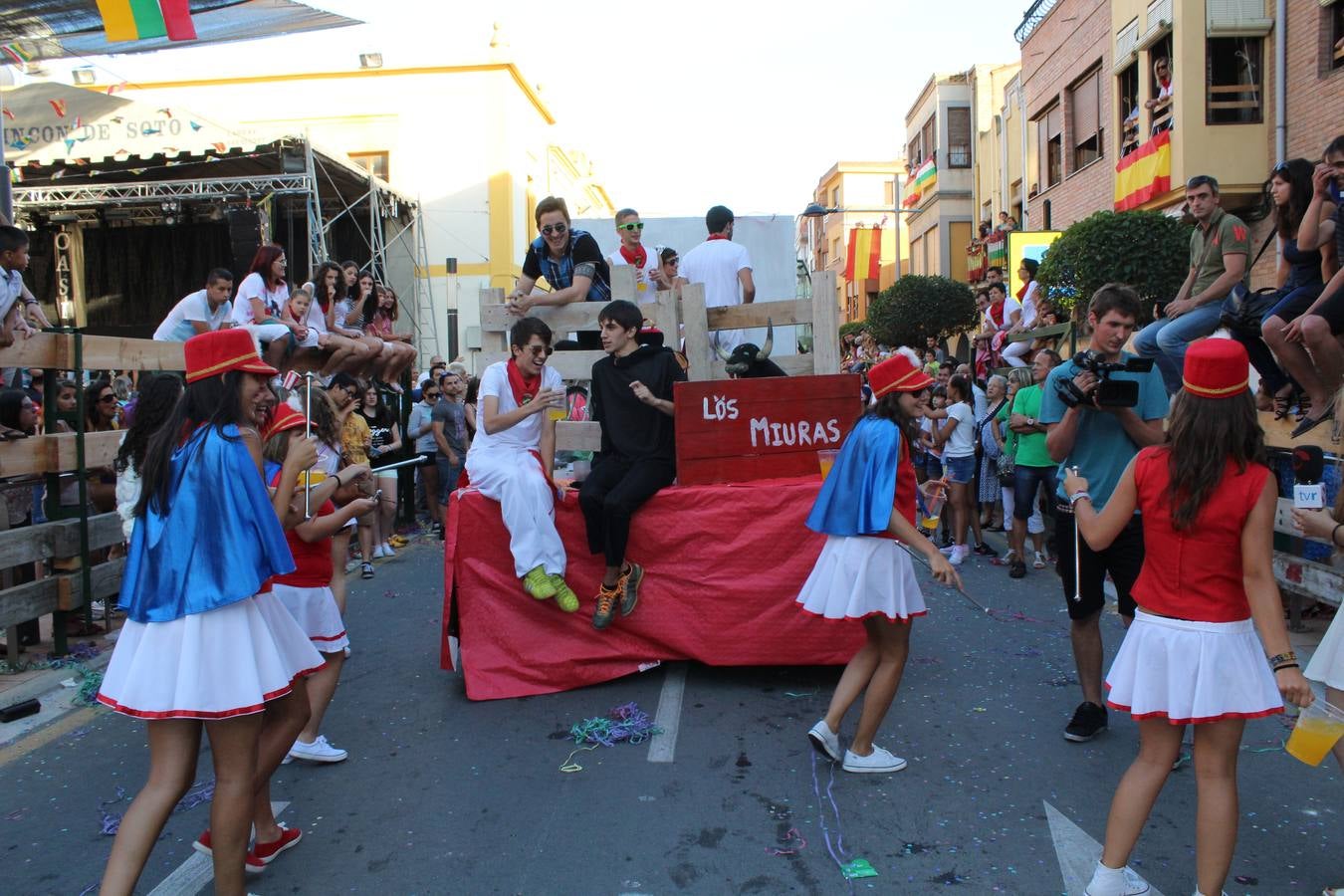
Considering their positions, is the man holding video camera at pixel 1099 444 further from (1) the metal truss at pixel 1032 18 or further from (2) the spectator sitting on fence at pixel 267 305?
(1) the metal truss at pixel 1032 18

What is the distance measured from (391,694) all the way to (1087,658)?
12.1 feet

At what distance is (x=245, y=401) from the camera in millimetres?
3182

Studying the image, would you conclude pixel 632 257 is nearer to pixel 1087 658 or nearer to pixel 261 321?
pixel 261 321

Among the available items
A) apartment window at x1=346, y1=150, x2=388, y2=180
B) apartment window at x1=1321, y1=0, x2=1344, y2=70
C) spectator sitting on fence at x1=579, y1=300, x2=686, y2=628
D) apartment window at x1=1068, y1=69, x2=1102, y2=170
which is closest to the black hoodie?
spectator sitting on fence at x1=579, y1=300, x2=686, y2=628

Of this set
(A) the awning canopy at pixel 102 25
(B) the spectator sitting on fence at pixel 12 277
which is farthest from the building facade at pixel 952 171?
(B) the spectator sitting on fence at pixel 12 277

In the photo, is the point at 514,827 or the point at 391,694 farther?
the point at 391,694

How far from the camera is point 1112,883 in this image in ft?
10.2

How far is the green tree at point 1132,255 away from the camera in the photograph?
1267 centimetres

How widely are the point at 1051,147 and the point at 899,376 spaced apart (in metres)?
23.1

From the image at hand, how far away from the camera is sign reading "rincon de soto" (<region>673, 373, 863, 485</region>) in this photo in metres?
5.90

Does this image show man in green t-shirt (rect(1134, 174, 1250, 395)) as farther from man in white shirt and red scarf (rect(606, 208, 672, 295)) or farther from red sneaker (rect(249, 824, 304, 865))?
red sneaker (rect(249, 824, 304, 865))

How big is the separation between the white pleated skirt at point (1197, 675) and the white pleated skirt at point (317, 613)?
2973 millimetres

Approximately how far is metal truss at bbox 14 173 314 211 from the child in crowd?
1546 cm

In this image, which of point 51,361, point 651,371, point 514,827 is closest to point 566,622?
point 651,371
